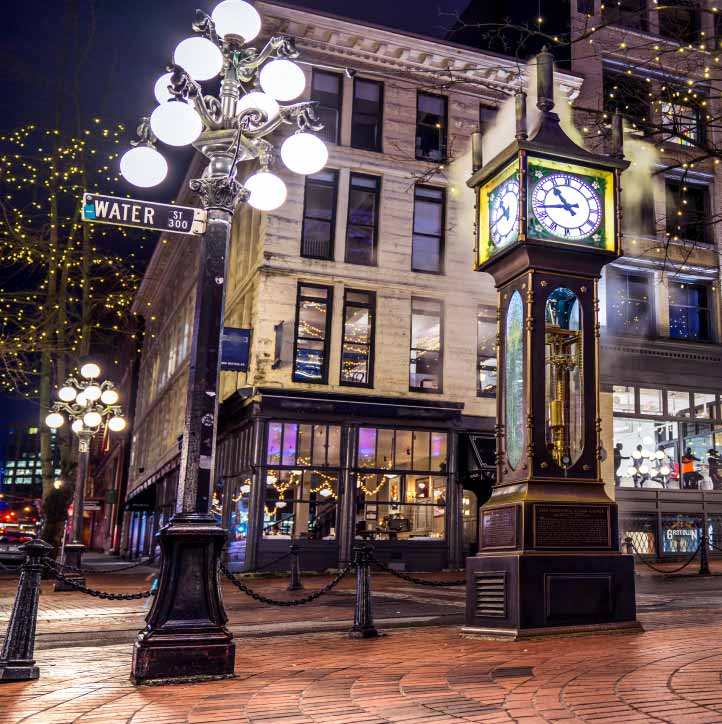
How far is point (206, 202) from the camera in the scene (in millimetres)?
Result: 7145

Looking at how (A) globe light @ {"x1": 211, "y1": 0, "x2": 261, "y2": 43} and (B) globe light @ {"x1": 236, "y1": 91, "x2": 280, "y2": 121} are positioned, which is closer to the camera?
A: (A) globe light @ {"x1": 211, "y1": 0, "x2": 261, "y2": 43}

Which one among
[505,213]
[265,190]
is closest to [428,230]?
[505,213]

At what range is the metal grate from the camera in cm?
782

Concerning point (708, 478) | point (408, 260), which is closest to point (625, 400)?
point (708, 478)

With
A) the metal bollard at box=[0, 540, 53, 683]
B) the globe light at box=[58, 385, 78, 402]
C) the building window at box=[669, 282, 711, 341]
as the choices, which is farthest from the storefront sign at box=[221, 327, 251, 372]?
the building window at box=[669, 282, 711, 341]

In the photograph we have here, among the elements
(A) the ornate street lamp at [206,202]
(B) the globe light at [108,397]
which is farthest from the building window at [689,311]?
(A) the ornate street lamp at [206,202]

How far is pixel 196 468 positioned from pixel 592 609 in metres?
4.27

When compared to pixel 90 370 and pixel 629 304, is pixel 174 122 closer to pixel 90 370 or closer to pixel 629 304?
pixel 90 370

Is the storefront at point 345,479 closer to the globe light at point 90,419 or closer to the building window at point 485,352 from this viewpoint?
the building window at point 485,352

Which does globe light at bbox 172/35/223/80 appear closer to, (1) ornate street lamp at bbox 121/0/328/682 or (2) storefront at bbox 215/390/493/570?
(1) ornate street lamp at bbox 121/0/328/682

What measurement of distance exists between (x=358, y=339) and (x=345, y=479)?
3938 millimetres

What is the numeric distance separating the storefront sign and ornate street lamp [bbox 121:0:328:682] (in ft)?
34.2

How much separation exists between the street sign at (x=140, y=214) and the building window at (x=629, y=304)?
1960cm

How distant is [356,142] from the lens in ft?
76.4
